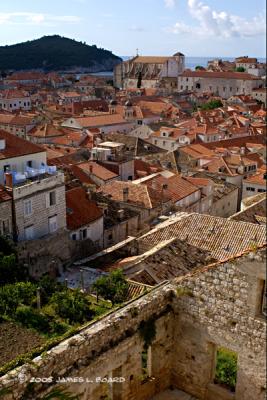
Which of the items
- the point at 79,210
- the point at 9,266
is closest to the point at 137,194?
the point at 79,210

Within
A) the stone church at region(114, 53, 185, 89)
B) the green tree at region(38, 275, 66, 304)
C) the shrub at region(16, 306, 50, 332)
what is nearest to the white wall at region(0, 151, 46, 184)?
the green tree at region(38, 275, 66, 304)

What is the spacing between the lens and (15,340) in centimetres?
1689

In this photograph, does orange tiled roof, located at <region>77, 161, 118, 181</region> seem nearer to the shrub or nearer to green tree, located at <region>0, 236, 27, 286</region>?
green tree, located at <region>0, 236, 27, 286</region>

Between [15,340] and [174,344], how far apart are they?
842cm

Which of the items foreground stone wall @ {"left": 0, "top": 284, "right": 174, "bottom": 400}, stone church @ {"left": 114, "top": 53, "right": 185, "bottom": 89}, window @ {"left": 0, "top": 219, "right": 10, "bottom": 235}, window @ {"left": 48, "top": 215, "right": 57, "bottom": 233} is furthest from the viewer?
stone church @ {"left": 114, "top": 53, "right": 185, "bottom": 89}

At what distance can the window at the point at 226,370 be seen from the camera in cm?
980

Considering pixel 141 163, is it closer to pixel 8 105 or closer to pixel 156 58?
pixel 8 105

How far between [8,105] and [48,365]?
331ft

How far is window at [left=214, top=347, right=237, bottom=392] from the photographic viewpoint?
386 inches

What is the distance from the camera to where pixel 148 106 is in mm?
92062

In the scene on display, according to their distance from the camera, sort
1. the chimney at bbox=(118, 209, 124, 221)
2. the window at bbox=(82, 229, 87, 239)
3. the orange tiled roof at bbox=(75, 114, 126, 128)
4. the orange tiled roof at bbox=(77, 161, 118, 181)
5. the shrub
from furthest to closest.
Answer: the orange tiled roof at bbox=(75, 114, 126, 128)
the orange tiled roof at bbox=(77, 161, 118, 181)
the chimney at bbox=(118, 209, 124, 221)
the window at bbox=(82, 229, 87, 239)
the shrub

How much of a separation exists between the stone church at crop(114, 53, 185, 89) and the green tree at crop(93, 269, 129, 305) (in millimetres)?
121179

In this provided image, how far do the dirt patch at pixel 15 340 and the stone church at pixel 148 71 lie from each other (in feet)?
401

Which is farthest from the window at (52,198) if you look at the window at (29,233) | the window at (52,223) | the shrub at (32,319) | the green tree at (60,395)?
the green tree at (60,395)
